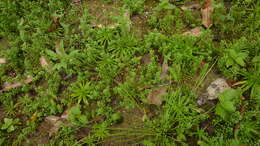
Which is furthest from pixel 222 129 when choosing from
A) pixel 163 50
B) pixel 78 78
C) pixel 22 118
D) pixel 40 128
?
→ pixel 22 118

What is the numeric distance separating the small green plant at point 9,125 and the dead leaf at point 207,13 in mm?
2842

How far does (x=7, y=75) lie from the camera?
364 cm

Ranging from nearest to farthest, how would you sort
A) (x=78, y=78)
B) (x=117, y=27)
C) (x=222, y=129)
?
(x=222, y=129) → (x=78, y=78) → (x=117, y=27)

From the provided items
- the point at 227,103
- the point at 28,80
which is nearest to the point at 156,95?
the point at 227,103

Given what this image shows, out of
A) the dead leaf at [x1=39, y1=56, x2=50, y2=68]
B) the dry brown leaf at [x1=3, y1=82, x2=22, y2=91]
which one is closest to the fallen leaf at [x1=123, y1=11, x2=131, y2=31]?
the dead leaf at [x1=39, y1=56, x2=50, y2=68]

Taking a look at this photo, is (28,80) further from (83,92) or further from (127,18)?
(127,18)

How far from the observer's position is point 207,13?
355 cm

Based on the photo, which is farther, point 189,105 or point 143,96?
point 143,96

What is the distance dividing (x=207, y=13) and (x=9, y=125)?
306cm

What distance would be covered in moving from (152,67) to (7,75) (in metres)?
2.12

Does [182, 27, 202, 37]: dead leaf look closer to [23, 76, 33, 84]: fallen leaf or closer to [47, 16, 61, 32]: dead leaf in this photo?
[47, 16, 61, 32]: dead leaf

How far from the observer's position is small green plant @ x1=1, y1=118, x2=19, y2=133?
10.4 ft

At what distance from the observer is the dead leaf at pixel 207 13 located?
349cm

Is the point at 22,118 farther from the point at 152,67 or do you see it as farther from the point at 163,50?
the point at 163,50
